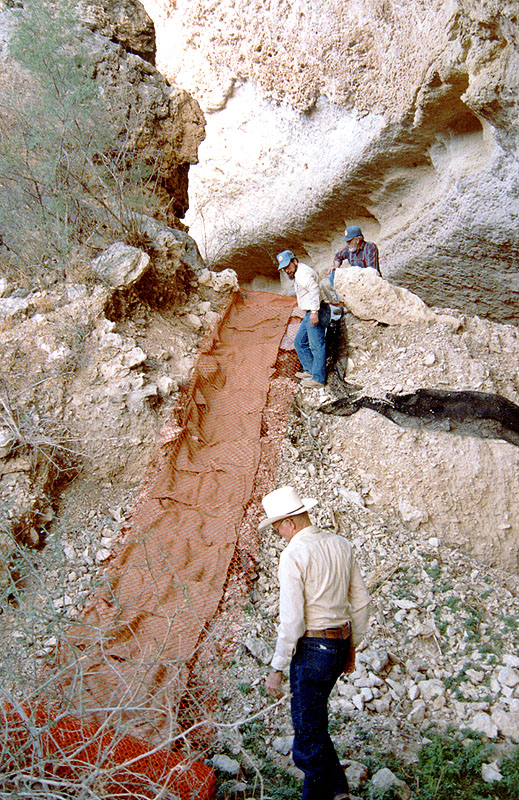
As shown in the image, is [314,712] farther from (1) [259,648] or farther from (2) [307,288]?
(2) [307,288]

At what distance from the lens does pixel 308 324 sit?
198 inches

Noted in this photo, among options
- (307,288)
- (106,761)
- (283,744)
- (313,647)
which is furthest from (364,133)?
(106,761)

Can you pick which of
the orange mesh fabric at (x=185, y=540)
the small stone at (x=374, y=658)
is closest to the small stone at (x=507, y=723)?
the small stone at (x=374, y=658)

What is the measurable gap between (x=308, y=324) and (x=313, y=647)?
10.4ft

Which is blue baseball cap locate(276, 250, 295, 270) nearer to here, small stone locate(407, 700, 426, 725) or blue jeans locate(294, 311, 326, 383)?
blue jeans locate(294, 311, 326, 383)

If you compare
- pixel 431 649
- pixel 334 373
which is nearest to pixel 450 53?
pixel 334 373

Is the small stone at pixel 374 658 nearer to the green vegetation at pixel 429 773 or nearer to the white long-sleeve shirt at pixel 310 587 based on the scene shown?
the green vegetation at pixel 429 773

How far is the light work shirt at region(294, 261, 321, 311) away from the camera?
481 cm

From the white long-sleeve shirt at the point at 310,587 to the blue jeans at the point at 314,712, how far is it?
0.08 metres

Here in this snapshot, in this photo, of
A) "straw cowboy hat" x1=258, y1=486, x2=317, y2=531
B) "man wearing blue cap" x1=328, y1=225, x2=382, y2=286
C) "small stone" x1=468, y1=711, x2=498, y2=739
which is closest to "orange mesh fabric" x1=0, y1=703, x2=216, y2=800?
"straw cowboy hat" x1=258, y1=486, x2=317, y2=531

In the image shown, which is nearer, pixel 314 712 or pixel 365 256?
pixel 314 712

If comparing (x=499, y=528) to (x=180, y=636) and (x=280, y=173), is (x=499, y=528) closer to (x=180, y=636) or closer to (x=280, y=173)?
(x=180, y=636)

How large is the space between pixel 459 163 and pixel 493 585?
4401 mm

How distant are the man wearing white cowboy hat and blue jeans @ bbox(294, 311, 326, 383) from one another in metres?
2.87
